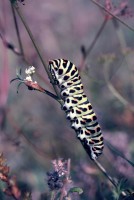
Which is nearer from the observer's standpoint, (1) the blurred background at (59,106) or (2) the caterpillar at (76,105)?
(2) the caterpillar at (76,105)

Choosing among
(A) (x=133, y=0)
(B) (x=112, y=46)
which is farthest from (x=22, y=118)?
(A) (x=133, y=0)

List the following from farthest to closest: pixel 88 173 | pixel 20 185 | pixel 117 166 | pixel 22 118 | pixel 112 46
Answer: pixel 112 46 → pixel 22 118 → pixel 20 185 → pixel 88 173 → pixel 117 166

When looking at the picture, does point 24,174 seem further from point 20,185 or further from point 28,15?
point 28,15

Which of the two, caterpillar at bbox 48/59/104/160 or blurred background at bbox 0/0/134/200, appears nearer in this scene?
caterpillar at bbox 48/59/104/160
